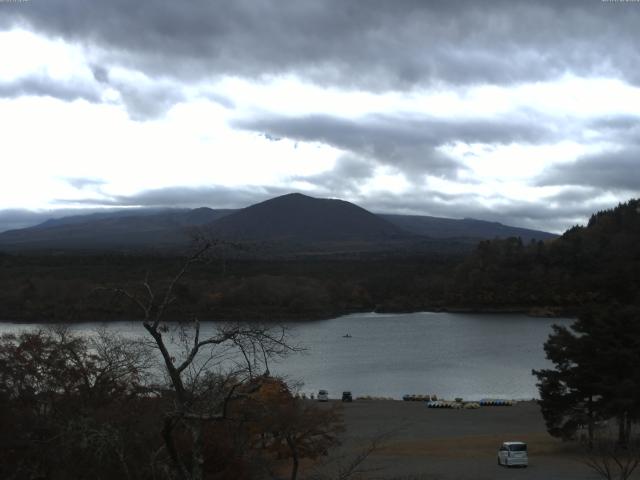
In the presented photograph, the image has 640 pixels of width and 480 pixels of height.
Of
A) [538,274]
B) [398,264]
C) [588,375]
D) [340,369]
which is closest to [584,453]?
[588,375]

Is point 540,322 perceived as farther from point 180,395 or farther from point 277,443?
point 180,395

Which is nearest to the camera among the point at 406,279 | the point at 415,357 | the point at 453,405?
the point at 453,405

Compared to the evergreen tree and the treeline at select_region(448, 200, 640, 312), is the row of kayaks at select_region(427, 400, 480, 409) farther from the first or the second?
the treeline at select_region(448, 200, 640, 312)

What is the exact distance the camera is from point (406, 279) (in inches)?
3875

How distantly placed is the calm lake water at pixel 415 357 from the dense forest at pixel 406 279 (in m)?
7.73

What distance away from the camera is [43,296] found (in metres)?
66.1

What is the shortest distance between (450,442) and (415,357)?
25.4 metres

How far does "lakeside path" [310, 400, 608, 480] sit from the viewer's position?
16328 mm

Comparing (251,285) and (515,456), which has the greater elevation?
(251,285)

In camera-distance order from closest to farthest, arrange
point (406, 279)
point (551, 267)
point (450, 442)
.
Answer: point (450, 442), point (551, 267), point (406, 279)

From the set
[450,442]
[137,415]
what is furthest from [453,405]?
[137,415]

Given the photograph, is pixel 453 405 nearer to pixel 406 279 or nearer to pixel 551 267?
pixel 406 279

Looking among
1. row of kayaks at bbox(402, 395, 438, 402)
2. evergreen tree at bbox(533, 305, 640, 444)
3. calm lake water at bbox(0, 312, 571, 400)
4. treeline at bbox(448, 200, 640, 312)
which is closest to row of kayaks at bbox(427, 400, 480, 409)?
row of kayaks at bbox(402, 395, 438, 402)

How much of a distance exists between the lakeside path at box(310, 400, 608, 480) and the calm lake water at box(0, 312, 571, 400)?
3.96 meters
